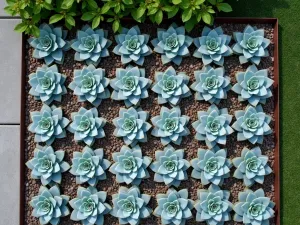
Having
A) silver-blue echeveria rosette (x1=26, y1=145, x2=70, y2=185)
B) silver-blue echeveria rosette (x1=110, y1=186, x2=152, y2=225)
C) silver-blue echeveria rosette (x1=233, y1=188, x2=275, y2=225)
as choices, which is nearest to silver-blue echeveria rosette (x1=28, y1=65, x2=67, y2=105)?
silver-blue echeveria rosette (x1=26, y1=145, x2=70, y2=185)

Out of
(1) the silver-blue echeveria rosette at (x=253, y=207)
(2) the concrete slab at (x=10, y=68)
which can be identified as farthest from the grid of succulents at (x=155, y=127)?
(2) the concrete slab at (x=10, y=68)

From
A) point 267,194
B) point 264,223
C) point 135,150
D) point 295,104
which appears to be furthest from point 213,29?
point 264,223

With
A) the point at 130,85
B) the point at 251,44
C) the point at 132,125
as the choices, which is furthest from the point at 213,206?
the point at 251,44

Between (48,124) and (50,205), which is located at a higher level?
(48,124)

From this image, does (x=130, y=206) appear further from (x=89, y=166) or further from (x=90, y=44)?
(x=90, y=44)

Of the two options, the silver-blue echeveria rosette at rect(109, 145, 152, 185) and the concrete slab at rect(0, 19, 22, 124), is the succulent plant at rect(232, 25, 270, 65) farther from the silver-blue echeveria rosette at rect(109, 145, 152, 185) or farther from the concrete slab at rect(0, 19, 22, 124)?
the concrete slab at rect(0, 19, 22, 124)

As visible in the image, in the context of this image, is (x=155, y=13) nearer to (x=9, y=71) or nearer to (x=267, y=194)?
(x=9, y=71)
